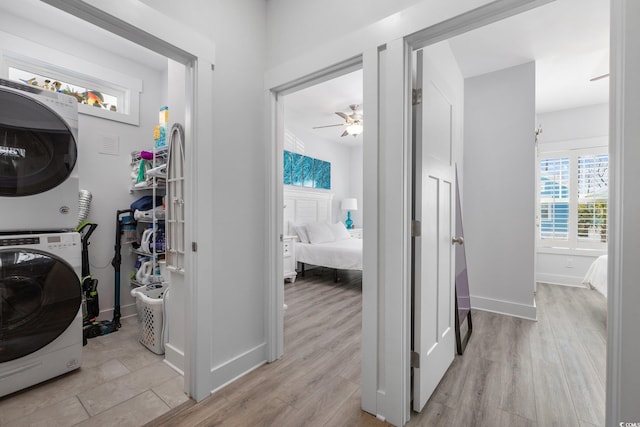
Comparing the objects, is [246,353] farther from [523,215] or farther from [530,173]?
[530,173]

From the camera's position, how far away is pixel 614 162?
0.97 m

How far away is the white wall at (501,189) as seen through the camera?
304cm

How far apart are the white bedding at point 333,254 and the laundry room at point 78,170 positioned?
7.48 feet

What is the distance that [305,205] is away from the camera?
5492 millimetres

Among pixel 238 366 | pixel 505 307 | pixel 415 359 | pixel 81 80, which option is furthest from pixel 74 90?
pixel 505 307

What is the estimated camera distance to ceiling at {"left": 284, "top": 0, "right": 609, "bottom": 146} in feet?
7.69

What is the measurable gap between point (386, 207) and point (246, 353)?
4.61 feet

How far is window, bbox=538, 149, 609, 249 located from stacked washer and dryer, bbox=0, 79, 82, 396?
6.14m

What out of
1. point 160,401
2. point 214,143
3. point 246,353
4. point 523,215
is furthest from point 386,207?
point 523,215

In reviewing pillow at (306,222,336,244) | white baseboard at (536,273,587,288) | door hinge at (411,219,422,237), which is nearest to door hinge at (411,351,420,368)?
door hinge at (411,219,422,237)

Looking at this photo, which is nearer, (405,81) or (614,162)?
(614,162)

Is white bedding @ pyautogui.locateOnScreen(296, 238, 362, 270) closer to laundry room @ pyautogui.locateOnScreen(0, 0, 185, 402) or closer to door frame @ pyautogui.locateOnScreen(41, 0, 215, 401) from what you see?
laundry room @ pyautogui.locateOnScreen(0, 0, 185, 402)

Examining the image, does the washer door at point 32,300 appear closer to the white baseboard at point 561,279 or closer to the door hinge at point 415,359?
the door hinge at point 415,359

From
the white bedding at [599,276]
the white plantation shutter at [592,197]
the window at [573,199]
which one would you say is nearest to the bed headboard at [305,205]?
the window at [573,199]
